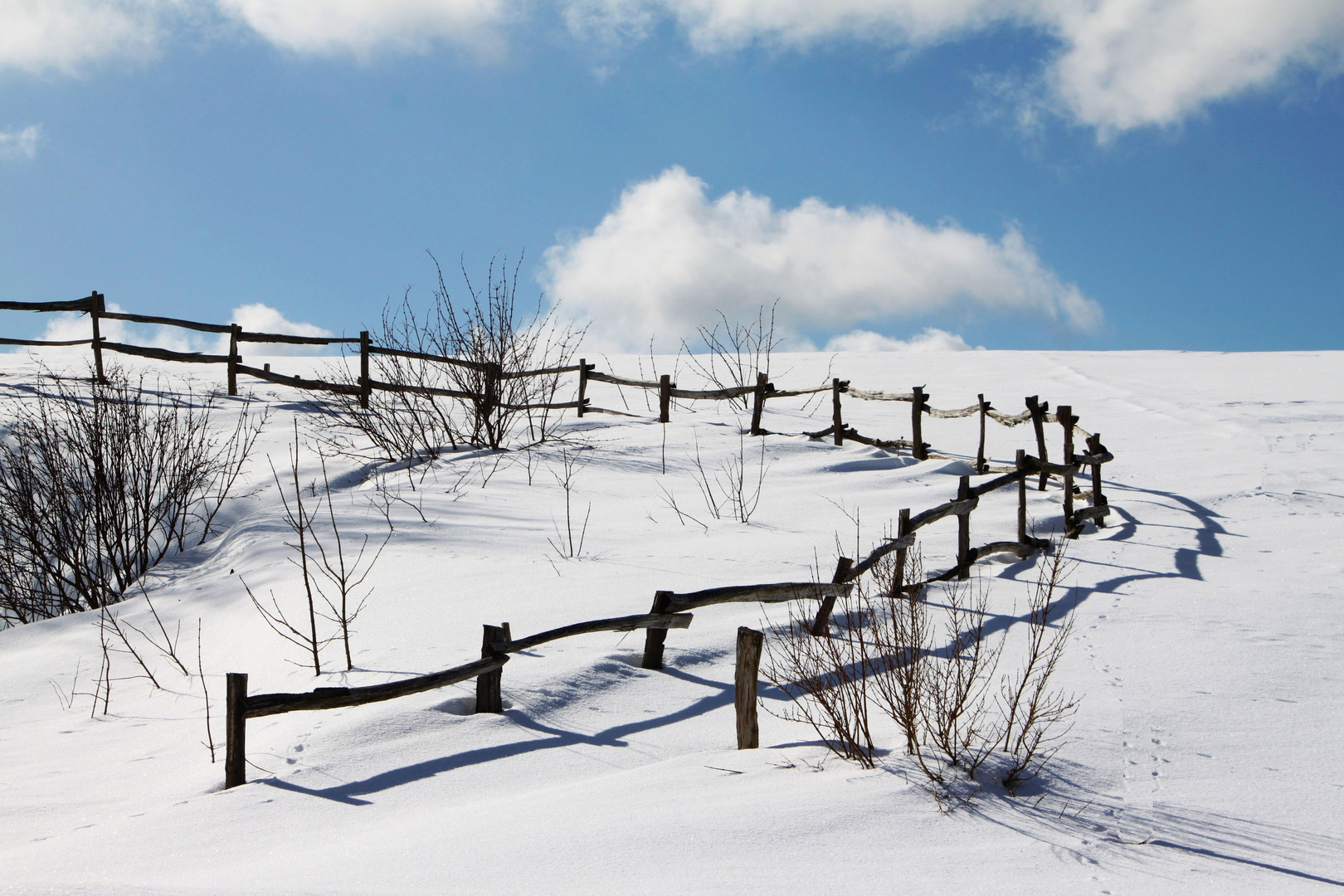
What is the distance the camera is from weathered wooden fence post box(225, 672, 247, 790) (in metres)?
4.14

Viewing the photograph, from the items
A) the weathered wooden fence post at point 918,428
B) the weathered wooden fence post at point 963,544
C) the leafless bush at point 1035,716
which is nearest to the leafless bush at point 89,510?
the weathered wooden fence post at point 963,544

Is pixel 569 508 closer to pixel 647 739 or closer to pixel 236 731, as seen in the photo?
pixel 647 739

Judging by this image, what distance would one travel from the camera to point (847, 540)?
30.1 ft

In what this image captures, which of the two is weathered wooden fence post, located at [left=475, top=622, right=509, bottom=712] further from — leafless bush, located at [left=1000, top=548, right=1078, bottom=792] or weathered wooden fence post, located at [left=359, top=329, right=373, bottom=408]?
weathered wooden fence post, located at [left=359, top=329, right=373, bottom=408]

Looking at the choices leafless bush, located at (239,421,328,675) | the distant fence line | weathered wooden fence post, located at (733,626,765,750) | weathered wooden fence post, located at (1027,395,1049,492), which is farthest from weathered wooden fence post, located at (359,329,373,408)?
weathered wooden fence post, located at (733,626,765,750)

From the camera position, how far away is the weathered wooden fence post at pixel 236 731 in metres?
4.14

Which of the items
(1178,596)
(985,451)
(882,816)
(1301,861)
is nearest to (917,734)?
(882,816)

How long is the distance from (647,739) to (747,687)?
2.65ft

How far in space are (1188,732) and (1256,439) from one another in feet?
43.5

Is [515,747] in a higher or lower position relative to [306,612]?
lower

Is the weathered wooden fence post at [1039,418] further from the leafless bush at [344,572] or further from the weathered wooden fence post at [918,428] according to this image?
the leafless bush at [344,572]

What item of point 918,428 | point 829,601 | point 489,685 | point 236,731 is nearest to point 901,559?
point 829,601

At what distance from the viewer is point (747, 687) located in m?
4.30

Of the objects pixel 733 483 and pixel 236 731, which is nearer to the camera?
pixel 236 731
